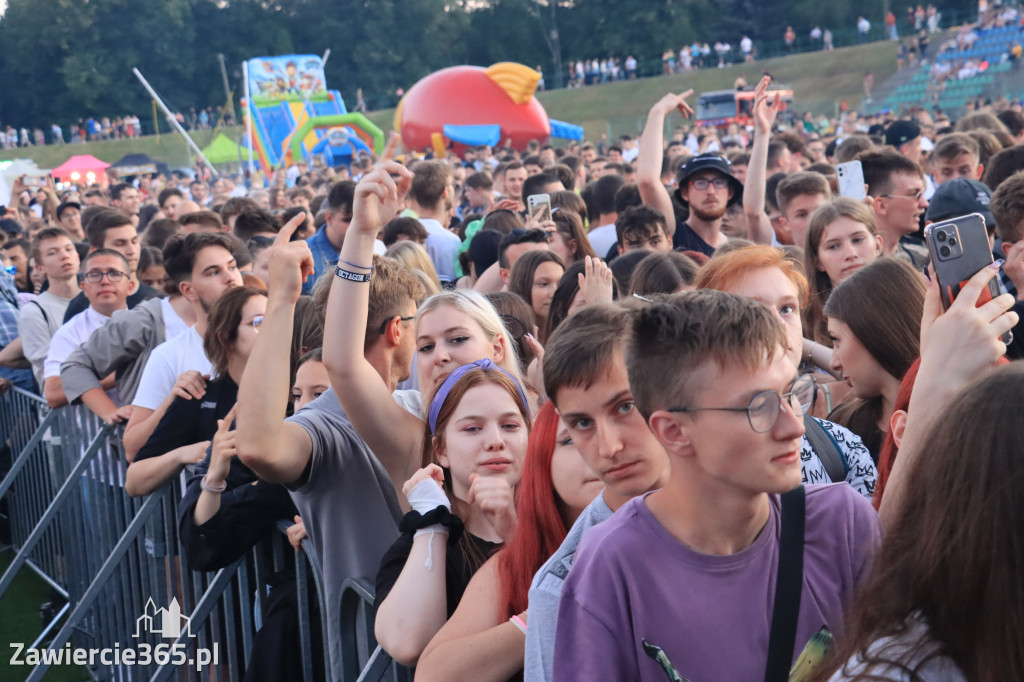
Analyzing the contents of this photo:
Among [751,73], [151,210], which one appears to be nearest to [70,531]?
[151,210]

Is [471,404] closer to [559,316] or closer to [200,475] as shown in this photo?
[200,475]

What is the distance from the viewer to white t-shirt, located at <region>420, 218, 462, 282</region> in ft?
27.0

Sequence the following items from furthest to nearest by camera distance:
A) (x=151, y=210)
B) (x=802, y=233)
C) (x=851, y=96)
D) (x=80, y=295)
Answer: (x=851, y=96) → (x=151, y=210) → (x=80, y=295) → (x=802, y=233)

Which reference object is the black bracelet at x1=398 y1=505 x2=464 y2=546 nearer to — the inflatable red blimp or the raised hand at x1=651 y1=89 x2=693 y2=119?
the raised hand at x1=651 y1=89 x2=693 y2=119

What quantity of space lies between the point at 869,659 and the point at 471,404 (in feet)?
4.86

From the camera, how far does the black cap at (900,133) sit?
11.1 metres

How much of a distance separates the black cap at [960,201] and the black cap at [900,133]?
20.5ft

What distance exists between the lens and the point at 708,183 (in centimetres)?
636

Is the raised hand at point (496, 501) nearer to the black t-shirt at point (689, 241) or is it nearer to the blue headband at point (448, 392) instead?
the blue headband at point (448, 392)

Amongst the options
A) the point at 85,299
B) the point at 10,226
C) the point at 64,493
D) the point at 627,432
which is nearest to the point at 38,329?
the point at 85,299

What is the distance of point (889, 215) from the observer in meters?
5.79

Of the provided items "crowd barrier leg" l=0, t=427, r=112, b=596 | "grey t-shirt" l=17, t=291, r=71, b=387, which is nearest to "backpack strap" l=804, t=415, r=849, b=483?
"crowd barrier leg" l=0, t=427, r=112, b=596

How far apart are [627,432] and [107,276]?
482 cm

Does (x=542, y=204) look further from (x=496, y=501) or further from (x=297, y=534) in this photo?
(x=496, y=501)
